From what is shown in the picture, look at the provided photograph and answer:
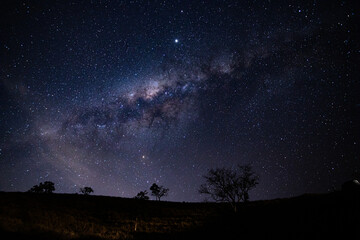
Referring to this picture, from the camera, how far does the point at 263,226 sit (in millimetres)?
21312

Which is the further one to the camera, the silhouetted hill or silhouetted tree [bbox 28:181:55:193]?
silhouetted tree [bbox 28:181:55:193]

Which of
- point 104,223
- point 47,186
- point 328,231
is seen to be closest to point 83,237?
point 104,223

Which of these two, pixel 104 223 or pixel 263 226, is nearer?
pixel 263 226

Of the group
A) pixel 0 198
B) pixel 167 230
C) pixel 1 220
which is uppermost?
pixel 0 198

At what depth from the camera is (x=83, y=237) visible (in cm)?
2011

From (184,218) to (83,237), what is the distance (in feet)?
53.0

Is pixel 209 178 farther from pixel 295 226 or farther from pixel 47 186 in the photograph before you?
pixel 47 186

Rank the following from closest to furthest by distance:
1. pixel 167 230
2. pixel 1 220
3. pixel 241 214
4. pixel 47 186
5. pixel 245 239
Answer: pixel 245 239 < pixel 1 220 < pixel 167 230 < pixel 241 214 < pixel 47 186

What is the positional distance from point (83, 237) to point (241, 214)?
21795 millimetres

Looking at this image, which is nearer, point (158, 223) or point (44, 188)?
point (158, 223)

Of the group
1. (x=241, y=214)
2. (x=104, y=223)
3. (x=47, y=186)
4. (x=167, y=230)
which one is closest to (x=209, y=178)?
(x=241, y=214)

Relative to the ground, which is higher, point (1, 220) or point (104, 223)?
point (1, 220)

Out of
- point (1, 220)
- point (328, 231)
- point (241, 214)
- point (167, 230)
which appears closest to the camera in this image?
point (328, 231)

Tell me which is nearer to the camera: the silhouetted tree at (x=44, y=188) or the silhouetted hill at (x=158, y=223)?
the silhouetted hill at (x=158, y=223)
